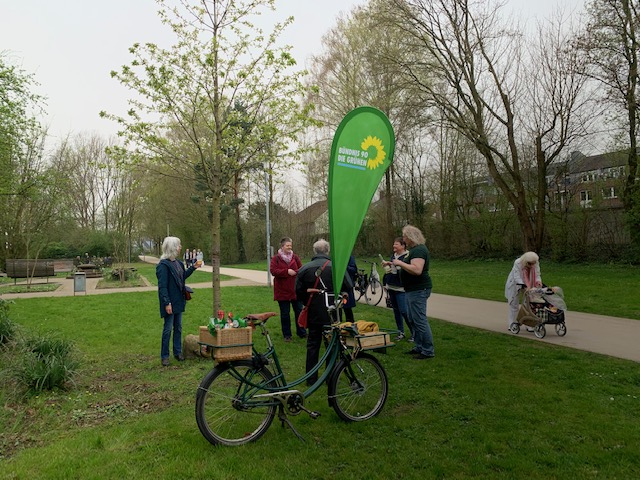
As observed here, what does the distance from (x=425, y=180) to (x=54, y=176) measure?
65.9 feet

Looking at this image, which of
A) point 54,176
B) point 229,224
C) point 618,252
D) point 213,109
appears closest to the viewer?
point 213,109

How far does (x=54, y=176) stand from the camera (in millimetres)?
17031

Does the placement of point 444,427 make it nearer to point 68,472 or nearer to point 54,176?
point 68,472

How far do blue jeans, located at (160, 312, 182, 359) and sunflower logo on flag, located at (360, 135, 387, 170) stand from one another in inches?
141

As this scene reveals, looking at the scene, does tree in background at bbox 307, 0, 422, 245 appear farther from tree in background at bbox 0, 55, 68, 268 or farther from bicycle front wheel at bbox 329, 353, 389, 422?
bicycle front wheel at bbox 329, 353, 389, 422

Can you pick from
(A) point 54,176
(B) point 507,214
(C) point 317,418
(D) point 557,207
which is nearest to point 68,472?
A: (C) point 317,418

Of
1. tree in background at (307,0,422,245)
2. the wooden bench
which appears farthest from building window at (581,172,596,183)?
the wooden bench

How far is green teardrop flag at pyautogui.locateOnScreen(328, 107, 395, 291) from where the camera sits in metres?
4.39

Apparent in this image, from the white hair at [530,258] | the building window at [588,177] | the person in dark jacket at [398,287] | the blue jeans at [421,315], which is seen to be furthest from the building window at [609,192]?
the blue jeans at [421,315]

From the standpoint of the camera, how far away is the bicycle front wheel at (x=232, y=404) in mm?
3775

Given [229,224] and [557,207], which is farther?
[229,224]

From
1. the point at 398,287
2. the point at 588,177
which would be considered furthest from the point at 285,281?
the point at 588,177

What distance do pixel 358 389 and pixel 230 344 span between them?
138 cm

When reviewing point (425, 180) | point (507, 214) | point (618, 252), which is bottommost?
point (618, 252)
